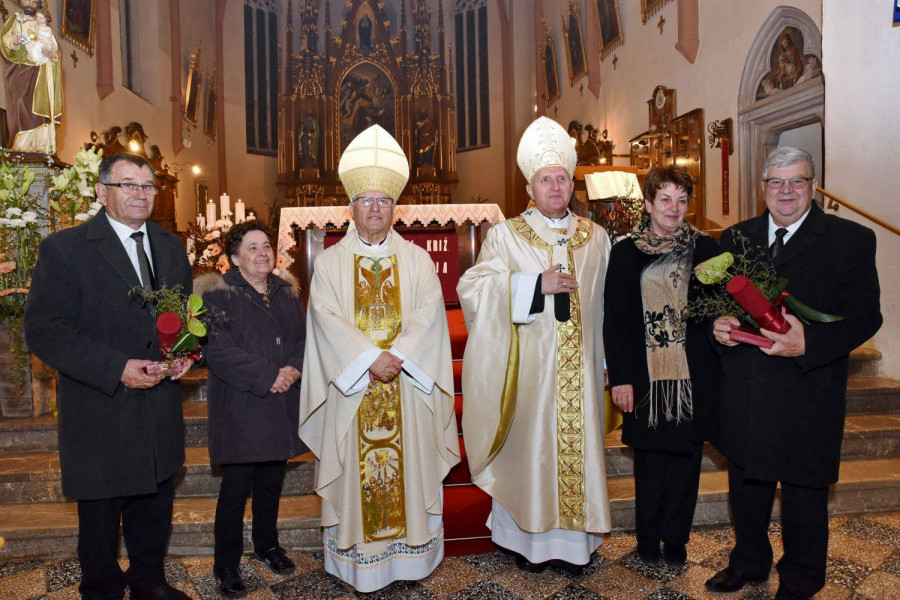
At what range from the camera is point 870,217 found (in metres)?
4.32

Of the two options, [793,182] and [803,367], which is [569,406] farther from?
[793,182]

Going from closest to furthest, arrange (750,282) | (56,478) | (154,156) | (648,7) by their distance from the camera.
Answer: (750,282)
(56,478)
(648,7)
(154,156)

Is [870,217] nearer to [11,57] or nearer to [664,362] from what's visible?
[664,362]

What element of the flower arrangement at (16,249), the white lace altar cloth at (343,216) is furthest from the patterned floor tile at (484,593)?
the white lace altar cloth at (343,216)

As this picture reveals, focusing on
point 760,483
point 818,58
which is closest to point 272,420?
point 760,483

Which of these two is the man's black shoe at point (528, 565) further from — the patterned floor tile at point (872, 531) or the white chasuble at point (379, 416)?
the patterned floor tile at point (872, 531)

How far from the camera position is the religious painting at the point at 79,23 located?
8.12 m

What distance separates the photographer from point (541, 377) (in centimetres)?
280

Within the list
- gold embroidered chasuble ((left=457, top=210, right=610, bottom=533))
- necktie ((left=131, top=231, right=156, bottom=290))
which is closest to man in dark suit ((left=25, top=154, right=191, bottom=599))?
necktie ((left=131, top=231, right=156, bottom=290))

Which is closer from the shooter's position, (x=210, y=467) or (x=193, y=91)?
(x=210, y=467)

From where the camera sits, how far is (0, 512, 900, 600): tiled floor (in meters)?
2.63

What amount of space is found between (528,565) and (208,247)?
3.65 meters

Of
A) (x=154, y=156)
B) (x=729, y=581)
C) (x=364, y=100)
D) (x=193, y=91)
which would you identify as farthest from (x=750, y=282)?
(x=364, y=100)

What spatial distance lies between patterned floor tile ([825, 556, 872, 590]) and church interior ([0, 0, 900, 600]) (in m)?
0.01
